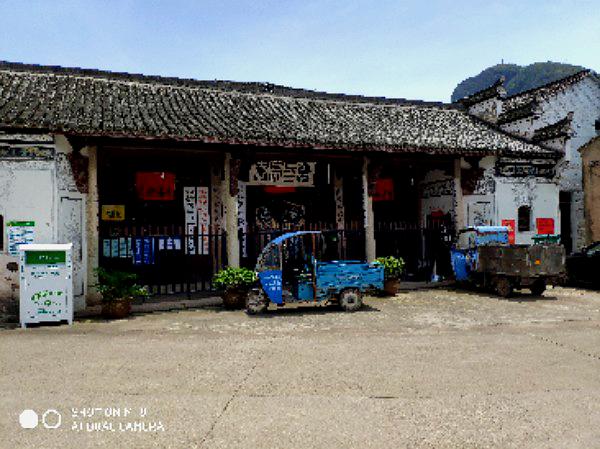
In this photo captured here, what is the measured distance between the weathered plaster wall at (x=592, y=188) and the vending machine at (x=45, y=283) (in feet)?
58.1

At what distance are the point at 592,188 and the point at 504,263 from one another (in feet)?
29.0

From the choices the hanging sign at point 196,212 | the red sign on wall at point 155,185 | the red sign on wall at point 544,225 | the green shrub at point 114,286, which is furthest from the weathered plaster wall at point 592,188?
the green shrub at point 114,286

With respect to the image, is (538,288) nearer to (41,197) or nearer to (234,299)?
(234,299)

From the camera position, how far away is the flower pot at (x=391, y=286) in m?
11.2

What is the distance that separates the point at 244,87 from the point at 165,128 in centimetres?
537

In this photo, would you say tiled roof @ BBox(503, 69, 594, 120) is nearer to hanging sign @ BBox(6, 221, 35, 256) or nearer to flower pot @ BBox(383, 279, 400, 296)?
flower pot @ BBox(383, 279, 400, 296)

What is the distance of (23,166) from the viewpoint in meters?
9.16

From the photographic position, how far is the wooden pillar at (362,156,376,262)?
1220cm

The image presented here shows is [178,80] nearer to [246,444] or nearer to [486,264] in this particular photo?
[486,264]

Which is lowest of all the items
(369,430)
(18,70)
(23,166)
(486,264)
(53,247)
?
(369,430)

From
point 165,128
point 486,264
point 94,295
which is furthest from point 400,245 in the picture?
point 94,295

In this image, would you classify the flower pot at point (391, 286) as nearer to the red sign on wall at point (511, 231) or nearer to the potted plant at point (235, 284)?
the potted plant at point (235, 284)

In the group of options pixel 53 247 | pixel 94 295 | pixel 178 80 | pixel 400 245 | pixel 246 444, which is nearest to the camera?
pixel 246 444

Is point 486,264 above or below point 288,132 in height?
below
